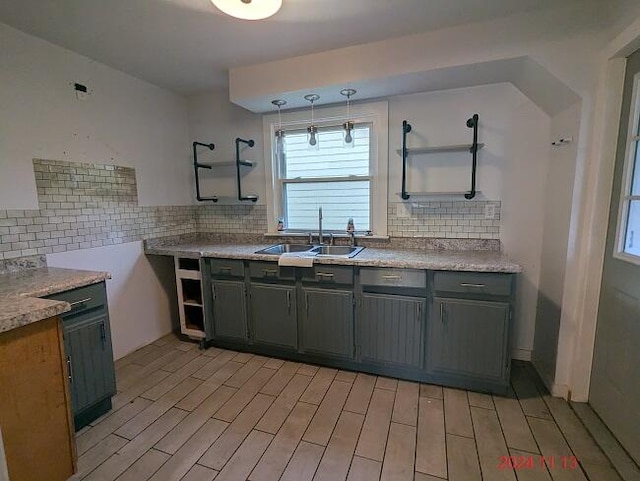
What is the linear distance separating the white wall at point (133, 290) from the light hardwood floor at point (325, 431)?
0.44 m

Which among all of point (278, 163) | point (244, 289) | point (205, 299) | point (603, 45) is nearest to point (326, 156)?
point (278, 163)

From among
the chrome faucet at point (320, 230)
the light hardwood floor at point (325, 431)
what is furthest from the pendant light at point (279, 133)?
the light hardwood floor at point (325, 431)

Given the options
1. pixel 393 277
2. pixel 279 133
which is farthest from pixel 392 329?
pixel 279 133

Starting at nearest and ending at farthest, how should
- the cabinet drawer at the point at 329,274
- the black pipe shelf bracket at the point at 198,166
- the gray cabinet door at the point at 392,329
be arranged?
the gray cabinet door at the point at 392,329 < the cabinet drawer at the point at 329,274 < the black pipe shelf bracket at the point at 198,166

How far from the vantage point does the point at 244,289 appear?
2.55 meters

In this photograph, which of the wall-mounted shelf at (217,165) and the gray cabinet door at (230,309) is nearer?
the gray cabinet door at (230,309)

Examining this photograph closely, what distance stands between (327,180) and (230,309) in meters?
1.42

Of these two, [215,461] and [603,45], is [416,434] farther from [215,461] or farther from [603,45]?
[603,45]

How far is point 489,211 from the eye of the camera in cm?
242

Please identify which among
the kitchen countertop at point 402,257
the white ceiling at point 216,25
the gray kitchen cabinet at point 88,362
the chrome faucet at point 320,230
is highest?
the white ceiling at point 216,25

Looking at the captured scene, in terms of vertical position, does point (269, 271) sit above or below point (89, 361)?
above

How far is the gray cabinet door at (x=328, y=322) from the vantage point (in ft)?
7.52

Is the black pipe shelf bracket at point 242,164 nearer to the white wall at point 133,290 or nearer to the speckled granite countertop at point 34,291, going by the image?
the white wall at point 133,290

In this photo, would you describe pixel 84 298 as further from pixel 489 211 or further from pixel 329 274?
pixel 489 211
